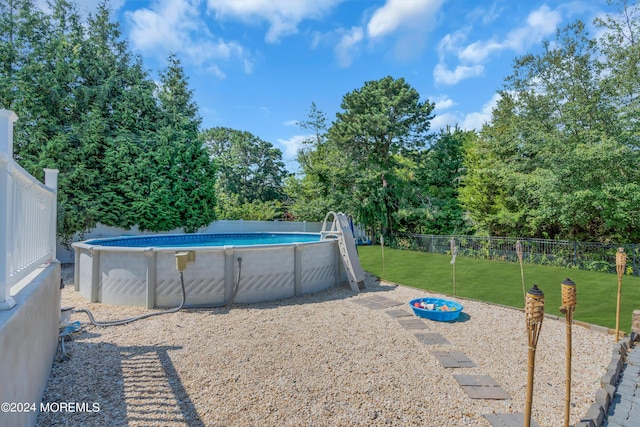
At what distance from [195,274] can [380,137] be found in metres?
15.9

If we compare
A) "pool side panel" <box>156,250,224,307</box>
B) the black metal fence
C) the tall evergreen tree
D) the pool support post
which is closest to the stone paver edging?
"pool side panel" <box>156,250,224,307</box>

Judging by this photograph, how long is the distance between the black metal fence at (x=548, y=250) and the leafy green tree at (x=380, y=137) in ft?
12.3

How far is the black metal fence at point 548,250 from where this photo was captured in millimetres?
11266

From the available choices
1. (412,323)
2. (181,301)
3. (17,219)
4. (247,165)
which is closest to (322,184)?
(247,165)

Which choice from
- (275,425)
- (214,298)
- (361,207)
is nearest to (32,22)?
(214,298)

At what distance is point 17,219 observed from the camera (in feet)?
8.40

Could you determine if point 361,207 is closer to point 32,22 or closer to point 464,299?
point 464,299

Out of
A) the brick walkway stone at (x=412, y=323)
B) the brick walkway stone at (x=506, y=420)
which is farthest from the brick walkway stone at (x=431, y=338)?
the brick walkway stone at (x=506, y=420)

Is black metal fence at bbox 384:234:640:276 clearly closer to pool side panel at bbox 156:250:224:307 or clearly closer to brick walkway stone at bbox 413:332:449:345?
brick walkway stone at bbox 413:332:449:345

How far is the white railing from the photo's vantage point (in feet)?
6.70

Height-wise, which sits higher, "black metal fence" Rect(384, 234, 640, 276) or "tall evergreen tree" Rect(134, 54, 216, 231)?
"tall evergreen tree" Rect(134, 54, 216, 231)

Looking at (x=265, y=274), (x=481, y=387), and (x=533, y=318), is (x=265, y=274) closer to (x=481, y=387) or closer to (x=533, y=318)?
(x=481, y=387)

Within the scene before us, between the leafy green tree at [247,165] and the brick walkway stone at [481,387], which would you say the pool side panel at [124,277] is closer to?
the brick walkway stone at [481,387]

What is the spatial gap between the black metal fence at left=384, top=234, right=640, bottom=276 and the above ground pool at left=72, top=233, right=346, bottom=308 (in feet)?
25.6
